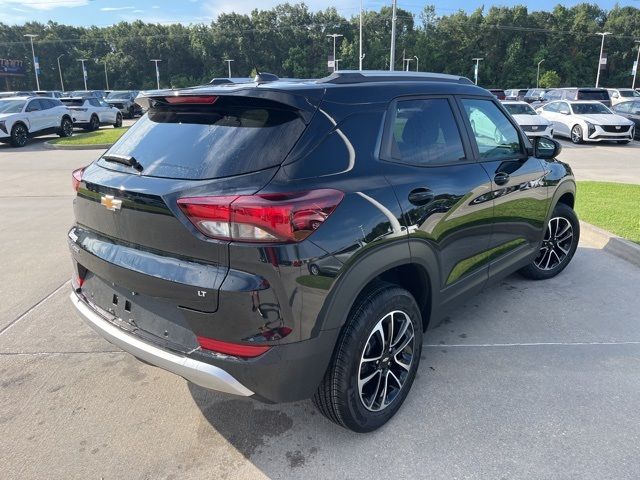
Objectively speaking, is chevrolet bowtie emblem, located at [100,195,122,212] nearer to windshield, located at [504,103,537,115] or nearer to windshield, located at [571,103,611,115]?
windshield, located at [504,103,537,115]

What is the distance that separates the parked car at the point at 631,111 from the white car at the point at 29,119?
72.7 feet

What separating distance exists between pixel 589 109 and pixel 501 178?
689 inches

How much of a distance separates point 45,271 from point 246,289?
392cm

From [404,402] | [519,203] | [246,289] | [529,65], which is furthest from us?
[529,65]

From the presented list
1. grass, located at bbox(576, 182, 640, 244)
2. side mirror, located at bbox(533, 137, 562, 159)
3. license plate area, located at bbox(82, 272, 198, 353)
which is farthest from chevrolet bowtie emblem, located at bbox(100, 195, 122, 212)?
grass, located at bbox(576, 182, 640, 244)

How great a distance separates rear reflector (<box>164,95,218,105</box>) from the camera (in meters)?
2.53

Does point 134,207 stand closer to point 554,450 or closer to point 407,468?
point 407,468

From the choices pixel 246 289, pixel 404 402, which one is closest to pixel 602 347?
pixel 404 402

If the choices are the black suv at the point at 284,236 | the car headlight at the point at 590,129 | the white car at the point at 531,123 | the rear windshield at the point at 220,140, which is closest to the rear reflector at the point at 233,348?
the black suv at the point at 284,236

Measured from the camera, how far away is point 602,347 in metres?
3.60

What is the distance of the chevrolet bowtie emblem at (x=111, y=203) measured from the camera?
2.48m

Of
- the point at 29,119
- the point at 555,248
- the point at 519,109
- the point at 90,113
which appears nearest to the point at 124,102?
the point at 90,113

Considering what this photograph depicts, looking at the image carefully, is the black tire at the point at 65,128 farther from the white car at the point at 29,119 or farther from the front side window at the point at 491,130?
the front side window at the point at 491,130

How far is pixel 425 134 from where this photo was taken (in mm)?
3047
